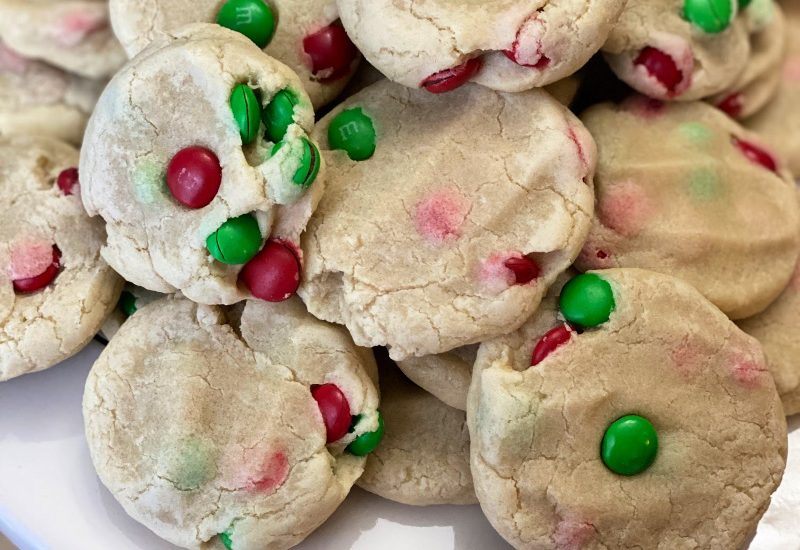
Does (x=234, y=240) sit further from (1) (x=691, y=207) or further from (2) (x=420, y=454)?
(1) (x=691, y=207)

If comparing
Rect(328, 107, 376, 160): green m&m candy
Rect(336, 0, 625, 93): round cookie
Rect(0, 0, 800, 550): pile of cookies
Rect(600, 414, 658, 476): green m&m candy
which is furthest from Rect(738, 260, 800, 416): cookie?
Rect(328, 107, 376, 160): green m&m candy

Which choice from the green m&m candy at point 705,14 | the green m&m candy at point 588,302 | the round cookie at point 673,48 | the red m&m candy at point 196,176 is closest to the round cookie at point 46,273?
the red m&m candy at point 196,176

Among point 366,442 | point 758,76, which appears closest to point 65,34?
point 366,442

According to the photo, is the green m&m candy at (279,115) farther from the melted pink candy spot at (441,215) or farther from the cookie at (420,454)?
the cookie at (420,454)

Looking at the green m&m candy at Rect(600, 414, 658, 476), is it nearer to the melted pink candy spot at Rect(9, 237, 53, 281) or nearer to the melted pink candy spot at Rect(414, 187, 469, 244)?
the melted pink candy spot at Rect(414, 187, 469, 244)

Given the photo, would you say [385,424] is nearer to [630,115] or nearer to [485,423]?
[485,423]

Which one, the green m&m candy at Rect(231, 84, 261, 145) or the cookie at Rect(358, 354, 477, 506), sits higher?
the green m&m candy at Rect(231, 84, 261, 145)

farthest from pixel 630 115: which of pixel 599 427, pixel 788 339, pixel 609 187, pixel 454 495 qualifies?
pixel 454 495
